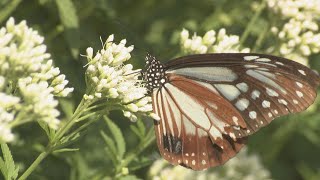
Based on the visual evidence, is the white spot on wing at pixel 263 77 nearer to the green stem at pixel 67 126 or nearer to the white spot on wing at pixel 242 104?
the white spot on wing at pixel 242 104

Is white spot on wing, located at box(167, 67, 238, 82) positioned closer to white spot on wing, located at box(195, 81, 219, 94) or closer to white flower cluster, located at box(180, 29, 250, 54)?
white spot on wing, located at box(195, 81, 219, 94)

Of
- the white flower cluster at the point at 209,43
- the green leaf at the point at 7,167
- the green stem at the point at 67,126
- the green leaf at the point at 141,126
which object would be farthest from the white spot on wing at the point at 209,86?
the green leaf at the point at 7,167

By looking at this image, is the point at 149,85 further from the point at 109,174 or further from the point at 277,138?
the point at 277,138

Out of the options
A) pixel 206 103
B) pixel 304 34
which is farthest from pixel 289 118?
pixel 206 103

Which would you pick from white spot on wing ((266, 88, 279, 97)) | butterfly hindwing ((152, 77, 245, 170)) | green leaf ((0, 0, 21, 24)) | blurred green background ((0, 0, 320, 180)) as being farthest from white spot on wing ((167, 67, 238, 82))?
green leaf ((0, 0, 21, 24))

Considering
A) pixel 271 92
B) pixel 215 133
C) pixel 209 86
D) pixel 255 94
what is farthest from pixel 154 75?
pixel 271 92

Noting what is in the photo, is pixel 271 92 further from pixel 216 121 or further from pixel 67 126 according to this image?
pixel 67 126
